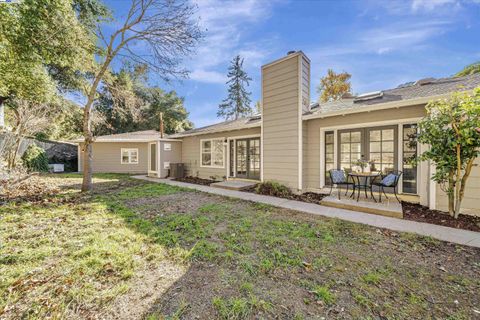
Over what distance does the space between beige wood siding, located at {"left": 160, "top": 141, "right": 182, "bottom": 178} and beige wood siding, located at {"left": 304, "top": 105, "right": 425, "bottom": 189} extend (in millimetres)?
8241

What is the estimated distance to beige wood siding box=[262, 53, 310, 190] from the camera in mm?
6750

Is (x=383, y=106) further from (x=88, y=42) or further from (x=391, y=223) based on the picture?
(x=88, y=42)

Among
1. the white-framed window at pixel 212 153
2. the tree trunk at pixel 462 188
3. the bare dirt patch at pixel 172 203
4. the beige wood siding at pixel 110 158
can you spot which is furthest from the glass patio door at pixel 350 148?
the beige wood siding at pixel 110 158

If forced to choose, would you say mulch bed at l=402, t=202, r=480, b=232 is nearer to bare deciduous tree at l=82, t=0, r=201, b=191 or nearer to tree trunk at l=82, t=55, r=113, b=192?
bare deciduous tree at l=82, t=0, r=201, b=191

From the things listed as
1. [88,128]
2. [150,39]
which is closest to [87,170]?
[88,128]

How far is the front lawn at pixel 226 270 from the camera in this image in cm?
196

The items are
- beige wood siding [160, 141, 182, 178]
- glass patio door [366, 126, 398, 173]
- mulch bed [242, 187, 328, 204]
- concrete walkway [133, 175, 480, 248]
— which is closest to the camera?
concrete walkway [133, 175, 480, 248]

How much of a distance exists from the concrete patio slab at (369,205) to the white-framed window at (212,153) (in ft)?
19.1

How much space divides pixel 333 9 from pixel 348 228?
703 cm

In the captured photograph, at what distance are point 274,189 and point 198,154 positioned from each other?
5906 mm

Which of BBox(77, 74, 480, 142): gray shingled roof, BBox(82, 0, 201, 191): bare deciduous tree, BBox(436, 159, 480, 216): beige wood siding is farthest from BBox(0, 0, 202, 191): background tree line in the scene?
BBox(436, 159, 480, 216): beige wood siding

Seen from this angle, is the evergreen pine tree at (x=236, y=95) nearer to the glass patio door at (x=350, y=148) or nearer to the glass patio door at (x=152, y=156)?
the glass patio door at (x=152, y=156)

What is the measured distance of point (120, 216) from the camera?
4.66 meters

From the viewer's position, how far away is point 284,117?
23.3 feet
